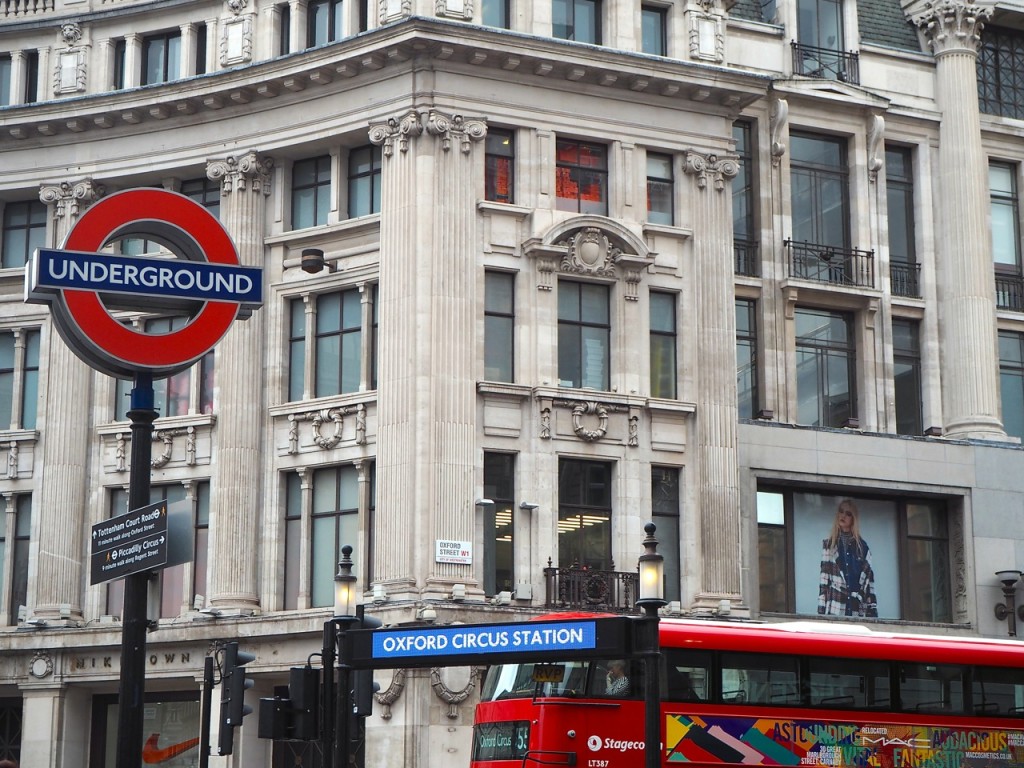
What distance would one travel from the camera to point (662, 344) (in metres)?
39.8

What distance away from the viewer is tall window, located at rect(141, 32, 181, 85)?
42344 millimetres

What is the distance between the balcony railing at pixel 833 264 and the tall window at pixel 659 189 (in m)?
3.82

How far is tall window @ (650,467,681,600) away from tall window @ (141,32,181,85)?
1524 centimetres

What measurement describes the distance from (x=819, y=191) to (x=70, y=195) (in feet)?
60.0

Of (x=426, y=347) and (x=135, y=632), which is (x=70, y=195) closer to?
(x=426, y=347)

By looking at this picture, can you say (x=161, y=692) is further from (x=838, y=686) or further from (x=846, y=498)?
(x=838, y=686)

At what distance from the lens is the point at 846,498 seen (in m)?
41.6

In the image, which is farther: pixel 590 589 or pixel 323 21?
pixel 323 21

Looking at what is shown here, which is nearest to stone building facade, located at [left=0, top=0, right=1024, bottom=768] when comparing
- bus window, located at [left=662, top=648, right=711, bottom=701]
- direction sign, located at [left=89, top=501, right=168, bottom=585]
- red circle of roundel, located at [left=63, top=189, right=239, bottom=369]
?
bus window, located at [left=662, top=648, right=711, bottom=701]

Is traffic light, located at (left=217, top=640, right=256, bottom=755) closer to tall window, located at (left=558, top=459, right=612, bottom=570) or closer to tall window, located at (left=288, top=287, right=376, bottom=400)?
tall window, located at (left=558, top=459, right=612, bottom=570)

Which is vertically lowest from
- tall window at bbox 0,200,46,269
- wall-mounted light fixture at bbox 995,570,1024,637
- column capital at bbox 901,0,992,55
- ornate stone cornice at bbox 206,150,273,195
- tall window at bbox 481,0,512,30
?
wall-mounted light fixture at bbox 995,570,1024,637

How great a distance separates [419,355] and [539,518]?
14.2ft

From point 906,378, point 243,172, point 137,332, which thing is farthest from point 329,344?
point 137,332

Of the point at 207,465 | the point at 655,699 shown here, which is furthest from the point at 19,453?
the point at 655,699
